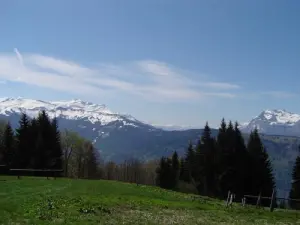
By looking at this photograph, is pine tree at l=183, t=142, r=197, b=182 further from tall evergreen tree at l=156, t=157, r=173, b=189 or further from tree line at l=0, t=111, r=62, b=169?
tree line at l=0, t=111, r=62, b=169

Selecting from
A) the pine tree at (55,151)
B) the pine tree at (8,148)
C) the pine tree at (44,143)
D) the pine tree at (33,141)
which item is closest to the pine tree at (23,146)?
the pine tree at (33,141)

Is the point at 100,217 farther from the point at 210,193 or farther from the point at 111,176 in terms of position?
the point at 111,176

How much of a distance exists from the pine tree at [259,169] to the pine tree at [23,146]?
6231 cm

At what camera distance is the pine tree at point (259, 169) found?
108 m

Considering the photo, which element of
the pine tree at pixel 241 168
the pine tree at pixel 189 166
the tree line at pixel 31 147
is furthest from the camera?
the pine tree at pixel 189 166

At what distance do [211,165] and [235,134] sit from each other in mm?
11609

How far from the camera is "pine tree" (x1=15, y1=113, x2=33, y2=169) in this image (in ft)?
341

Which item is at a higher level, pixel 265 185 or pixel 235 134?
pixel 235 134

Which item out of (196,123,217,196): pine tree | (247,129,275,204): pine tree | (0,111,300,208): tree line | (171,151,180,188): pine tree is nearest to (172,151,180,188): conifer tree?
(171,151,180,188): pine tree

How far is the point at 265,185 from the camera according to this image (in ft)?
358

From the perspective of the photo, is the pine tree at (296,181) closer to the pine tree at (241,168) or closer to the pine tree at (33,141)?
the pine tree at (241,168)

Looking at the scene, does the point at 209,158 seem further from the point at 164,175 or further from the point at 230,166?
the point at 164,175

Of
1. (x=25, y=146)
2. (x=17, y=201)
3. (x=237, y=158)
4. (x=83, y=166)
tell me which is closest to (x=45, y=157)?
(x=25, y=146)

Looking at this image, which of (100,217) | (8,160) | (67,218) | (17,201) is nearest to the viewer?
(67,218)
